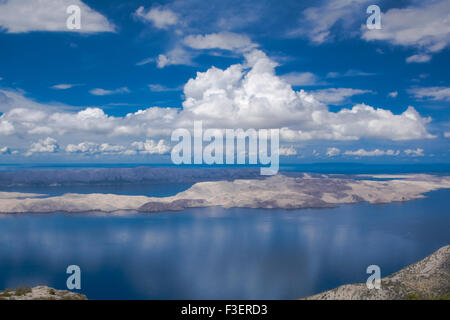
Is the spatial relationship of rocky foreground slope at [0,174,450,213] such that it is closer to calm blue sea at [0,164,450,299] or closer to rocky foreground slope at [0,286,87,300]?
calm blue sea at [0,164,450,299]

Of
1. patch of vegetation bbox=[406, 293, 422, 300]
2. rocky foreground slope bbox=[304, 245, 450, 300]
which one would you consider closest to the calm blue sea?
rocky foreground slope bbox=[304, 245, 450, 300]

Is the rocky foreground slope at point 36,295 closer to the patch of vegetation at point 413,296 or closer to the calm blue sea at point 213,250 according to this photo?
the calm blue sea at point 213,250

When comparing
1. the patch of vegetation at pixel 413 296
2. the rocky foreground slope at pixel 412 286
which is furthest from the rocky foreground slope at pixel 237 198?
the patch of vegetation at pixel 413 296

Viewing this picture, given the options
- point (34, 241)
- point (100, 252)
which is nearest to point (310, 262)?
point (100, 252)

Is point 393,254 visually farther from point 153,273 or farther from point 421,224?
point 153,273

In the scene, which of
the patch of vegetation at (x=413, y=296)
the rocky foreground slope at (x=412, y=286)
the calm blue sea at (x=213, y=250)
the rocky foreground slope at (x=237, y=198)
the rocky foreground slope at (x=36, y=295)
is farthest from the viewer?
the rocky foreground slope at (x=237, y=198)

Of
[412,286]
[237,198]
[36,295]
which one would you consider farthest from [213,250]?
[237,198]
